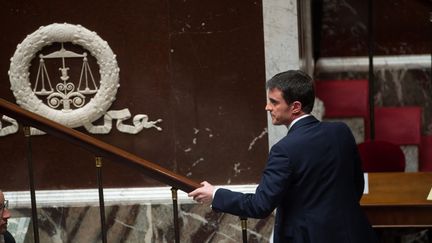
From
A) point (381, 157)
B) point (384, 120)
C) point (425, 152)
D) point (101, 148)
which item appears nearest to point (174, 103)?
point (101, 148)

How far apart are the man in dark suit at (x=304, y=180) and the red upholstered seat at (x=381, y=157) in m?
2.04

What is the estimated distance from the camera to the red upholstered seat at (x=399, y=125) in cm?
689

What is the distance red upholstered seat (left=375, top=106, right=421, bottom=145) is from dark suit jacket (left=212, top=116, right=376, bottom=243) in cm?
315

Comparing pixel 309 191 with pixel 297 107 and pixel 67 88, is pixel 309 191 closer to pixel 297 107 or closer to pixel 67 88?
pixel 297 107

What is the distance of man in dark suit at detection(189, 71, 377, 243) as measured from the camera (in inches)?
145

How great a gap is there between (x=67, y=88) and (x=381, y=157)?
196cm

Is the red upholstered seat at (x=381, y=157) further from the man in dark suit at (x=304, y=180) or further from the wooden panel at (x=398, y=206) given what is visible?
the man in dark suit at (x=304, y=180)

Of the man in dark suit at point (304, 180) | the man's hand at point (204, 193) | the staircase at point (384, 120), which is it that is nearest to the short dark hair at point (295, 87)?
the man in dark suit at point (304, 180)

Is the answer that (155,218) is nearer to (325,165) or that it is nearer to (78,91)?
(78,91)

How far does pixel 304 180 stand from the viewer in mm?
3705

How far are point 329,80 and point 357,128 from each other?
1.80 feet

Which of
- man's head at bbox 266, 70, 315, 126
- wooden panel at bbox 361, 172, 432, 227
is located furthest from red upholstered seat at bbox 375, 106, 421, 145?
man's head at bbox 266, 70, 315, 126

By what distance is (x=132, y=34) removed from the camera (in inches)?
196

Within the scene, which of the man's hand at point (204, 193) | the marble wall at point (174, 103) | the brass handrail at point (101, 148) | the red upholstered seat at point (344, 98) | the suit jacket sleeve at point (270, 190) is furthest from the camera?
the red upholstered seat at point (344, 98)
